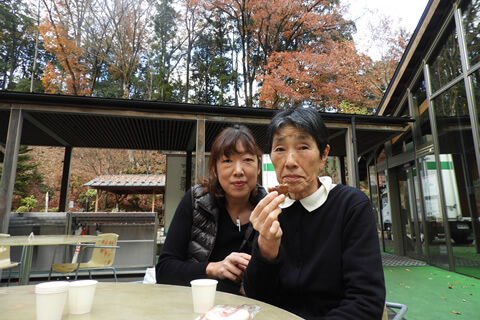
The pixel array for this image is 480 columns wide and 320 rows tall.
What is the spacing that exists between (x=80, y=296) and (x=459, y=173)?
7.01m

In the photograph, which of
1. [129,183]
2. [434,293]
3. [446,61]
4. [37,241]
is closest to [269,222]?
[37,241]

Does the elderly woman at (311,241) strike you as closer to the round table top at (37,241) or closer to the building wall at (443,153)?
the round table top at (37,241)

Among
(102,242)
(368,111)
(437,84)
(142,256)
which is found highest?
(368,111)

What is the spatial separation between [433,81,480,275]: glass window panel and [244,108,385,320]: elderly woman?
5.62 metres

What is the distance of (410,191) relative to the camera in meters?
7.77

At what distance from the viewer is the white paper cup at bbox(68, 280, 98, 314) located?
0.89 m

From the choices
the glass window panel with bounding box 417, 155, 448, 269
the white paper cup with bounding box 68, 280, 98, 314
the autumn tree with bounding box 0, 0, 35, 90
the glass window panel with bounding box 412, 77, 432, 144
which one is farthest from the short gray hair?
the autumn tree with bounding box 0, 0, 35, 90

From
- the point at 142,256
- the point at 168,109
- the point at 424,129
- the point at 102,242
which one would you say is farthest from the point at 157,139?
the point at 424,129

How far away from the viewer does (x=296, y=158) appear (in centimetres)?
128

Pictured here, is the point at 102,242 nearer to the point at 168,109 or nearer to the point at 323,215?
the point at 168,109

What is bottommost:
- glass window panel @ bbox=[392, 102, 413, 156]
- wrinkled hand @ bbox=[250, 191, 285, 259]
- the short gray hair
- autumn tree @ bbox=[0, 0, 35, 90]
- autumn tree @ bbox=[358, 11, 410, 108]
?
wrinkled hand @ bbox=[250, 191, 285, 259]

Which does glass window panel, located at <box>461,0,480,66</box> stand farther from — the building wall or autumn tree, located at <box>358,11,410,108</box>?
autumn tree, located at <box>358,11,410,108</box>

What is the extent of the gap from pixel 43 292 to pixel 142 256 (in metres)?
6.62

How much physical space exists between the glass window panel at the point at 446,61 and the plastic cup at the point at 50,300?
7.42m
